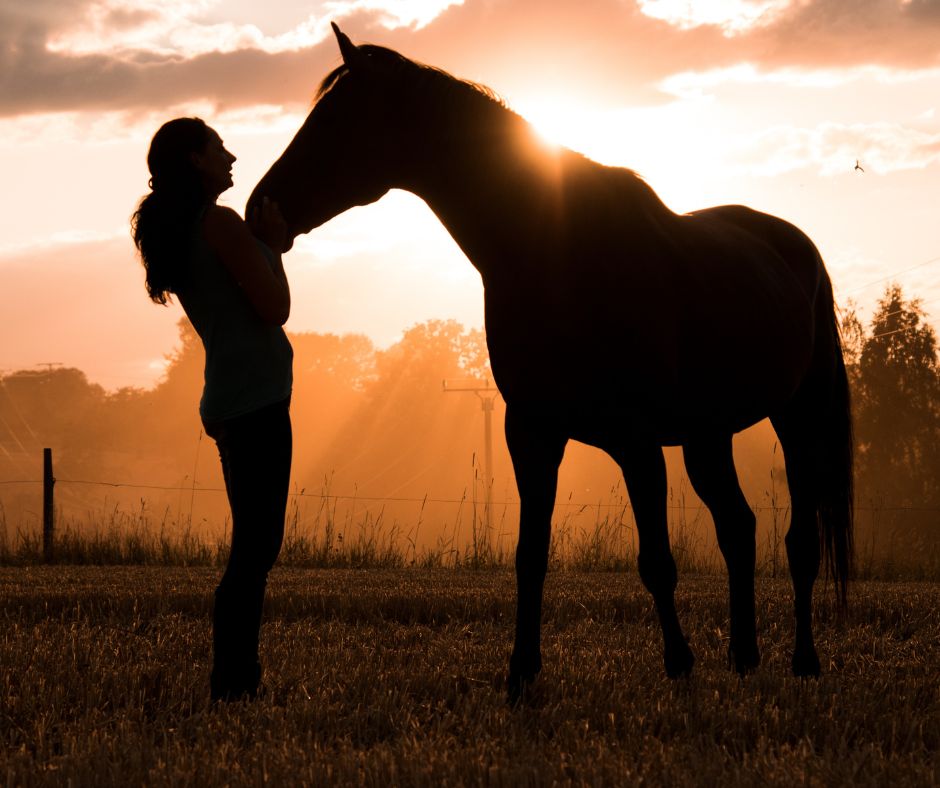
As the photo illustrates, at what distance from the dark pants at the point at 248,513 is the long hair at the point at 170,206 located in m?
0.61

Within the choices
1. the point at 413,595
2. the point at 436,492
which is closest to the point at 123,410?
the point at 436,492

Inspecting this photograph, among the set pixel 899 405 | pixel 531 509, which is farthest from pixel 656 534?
pixel 899 405

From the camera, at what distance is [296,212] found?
402 centimetres

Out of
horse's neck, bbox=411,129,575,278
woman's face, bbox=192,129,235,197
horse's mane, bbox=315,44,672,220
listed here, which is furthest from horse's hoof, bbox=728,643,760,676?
woman's face, bbox=192,129,235,197

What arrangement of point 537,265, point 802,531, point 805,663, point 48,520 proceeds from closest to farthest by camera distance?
point 537,265 < point 805,663 < point 802,531 < point 48,520

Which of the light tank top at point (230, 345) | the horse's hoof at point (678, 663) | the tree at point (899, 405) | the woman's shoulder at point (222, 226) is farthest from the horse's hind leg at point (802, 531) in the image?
the tree at point (899, 405)

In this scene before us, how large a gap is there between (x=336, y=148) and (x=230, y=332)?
0.87m

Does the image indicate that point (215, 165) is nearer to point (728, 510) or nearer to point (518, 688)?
point (518, 688)

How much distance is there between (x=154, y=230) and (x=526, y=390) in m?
1.57

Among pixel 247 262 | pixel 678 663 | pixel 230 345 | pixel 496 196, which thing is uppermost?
pixel 496 196

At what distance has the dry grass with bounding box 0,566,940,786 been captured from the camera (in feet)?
9.85

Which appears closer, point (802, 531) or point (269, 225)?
point (269, 225)

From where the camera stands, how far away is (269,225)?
3969 mm

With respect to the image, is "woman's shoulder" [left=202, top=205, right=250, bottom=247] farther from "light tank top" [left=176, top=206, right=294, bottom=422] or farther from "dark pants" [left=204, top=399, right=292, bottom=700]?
"dark pants" [left=204, top=399, right=292, bottom=700]
